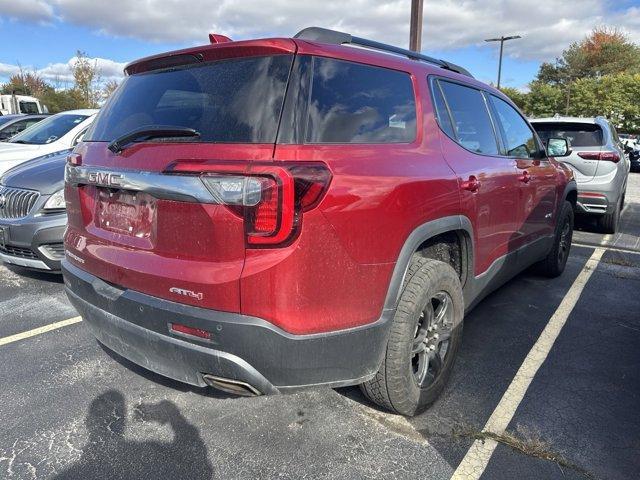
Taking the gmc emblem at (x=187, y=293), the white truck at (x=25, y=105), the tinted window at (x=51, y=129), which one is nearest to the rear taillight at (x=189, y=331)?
the gmc emblem at (x=187, y=293)

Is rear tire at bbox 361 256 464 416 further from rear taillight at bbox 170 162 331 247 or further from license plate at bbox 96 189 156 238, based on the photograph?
license plate at bbox 96 189 156 238

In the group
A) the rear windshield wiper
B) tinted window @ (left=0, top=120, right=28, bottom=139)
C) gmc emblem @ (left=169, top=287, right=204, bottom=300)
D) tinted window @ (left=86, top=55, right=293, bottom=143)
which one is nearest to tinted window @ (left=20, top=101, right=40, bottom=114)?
tinted window @ (left=0, top=120, right=28, bottom=139)

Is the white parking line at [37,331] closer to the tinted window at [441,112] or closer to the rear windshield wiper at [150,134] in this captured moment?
the rear windshield wiper at [150,134]

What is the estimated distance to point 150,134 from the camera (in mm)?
2232

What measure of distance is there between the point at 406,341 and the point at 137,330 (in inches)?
48.9

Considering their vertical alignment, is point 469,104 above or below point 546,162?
above

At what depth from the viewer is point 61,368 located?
125 inches

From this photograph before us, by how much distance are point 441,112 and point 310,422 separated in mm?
1860

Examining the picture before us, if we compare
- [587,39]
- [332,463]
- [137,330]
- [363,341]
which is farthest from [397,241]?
[587,39]

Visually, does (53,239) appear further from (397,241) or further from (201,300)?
(397,241)

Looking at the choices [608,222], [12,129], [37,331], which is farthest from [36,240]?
[608,222]

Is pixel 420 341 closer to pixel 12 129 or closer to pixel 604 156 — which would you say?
pixel 604 156

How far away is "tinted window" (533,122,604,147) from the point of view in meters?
7.14

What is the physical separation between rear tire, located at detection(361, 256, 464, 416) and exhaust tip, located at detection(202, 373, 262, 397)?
659 millimetres
